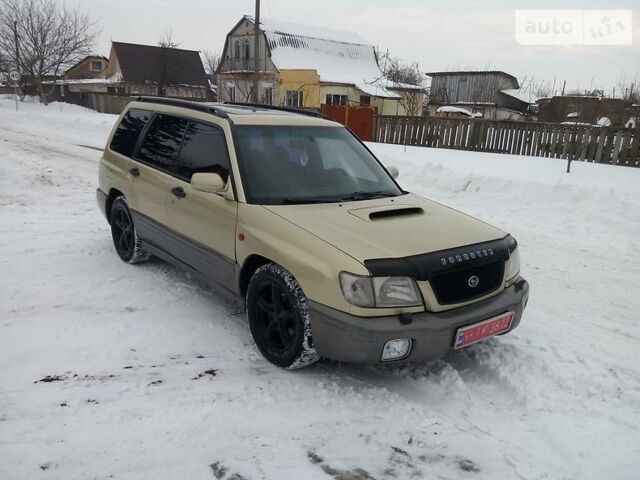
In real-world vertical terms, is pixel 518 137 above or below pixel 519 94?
below

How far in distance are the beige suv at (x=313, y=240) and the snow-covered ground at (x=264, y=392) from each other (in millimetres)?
346

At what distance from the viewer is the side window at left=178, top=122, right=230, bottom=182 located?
4109 mm

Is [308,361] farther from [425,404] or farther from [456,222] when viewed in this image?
[456,222]

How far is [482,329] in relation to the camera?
3352mm

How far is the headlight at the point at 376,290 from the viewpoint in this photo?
304 centimetres

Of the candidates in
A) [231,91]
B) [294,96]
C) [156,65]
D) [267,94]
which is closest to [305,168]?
[294,96]

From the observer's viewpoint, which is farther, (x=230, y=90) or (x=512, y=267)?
(x=230, y=90)

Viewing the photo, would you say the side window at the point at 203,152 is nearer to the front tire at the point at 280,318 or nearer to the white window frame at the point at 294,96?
the front tire at the point at 280,318

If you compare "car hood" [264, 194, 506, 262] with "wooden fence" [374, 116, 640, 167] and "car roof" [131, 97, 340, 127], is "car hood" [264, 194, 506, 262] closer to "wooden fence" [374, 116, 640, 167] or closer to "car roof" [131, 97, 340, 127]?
"car roof" [131, 97, 340, 127]

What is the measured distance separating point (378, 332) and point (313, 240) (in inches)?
28.5

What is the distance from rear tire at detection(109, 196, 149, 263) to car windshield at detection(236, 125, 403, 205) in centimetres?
202

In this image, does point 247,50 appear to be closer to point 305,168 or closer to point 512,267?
point 305,168

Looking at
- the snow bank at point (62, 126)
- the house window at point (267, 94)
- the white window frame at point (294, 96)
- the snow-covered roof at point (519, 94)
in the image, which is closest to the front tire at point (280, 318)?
the snow bank at point (62, 126)

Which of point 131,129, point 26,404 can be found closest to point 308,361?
point 26,404
